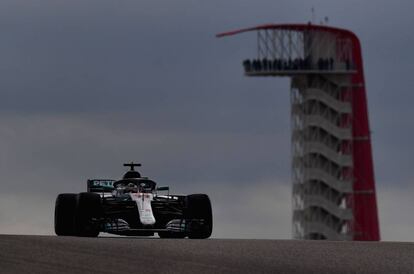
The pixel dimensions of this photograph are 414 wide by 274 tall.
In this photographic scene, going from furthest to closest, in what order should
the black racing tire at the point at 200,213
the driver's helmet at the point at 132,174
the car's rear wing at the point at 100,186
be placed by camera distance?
1. the car's rear wing at the point at 100,186
2. the driver's helmet at the point at 132,174
3. the black racing tire at the point at 200,213

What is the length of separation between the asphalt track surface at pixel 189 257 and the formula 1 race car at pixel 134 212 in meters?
4.07

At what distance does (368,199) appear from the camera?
155 m

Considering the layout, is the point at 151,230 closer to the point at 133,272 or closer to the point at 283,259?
the point at 283,259

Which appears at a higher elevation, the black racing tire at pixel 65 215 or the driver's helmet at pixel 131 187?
the driver's helmet at pixel 131 187

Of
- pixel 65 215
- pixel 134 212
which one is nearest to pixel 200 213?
pixel 134 212

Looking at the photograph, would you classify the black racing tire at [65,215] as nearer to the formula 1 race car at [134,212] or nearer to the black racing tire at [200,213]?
the formula 1 race car at [134,212]

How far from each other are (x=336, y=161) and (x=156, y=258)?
396 feet

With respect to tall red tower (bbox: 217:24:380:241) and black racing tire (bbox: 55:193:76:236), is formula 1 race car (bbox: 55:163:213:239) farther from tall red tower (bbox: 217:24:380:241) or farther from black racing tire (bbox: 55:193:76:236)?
tall red tower (bbox: 217:24:380:241)

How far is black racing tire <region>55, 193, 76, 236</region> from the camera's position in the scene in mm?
42062

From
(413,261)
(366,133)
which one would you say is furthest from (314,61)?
(413,261)

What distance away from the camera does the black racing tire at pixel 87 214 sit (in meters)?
41.7

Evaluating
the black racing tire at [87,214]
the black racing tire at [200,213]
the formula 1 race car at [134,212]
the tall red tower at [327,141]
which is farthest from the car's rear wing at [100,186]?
the tall red tower at [327,141]

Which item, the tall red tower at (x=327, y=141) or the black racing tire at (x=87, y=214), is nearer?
the black racing tire at (x=87, y=214)

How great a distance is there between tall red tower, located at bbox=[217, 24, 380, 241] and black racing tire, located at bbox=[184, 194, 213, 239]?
356 ft
